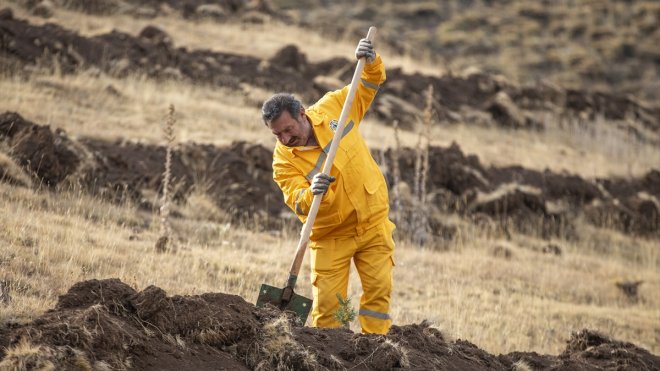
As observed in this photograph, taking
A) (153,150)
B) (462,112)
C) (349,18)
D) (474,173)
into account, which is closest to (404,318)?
(153,150)

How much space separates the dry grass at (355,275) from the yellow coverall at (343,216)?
83 cm

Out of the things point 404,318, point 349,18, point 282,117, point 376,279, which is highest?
point 349,18

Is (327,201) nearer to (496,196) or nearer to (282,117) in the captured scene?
(282,117)

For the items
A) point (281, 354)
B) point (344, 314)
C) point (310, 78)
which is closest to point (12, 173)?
point (344, 314)

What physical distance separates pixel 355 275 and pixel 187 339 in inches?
200

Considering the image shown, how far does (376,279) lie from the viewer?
671cm

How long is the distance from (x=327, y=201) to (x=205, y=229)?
4289 millimetres

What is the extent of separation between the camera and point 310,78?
2020 cm

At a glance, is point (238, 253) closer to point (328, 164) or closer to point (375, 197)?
point (375, 197)

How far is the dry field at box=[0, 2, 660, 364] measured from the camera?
7758 millimetres

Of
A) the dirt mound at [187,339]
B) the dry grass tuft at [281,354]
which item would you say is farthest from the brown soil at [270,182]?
the dry grass tuft at [281,354]

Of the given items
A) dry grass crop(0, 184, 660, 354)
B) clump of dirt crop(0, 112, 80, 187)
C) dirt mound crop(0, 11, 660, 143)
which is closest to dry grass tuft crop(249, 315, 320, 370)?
dry grass crop(0, 184, 660, 354)

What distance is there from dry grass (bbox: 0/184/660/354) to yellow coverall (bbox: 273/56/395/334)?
2.71 feet

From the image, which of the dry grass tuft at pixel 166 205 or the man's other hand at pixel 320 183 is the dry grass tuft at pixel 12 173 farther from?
the man's other hand at pixel 320 183
